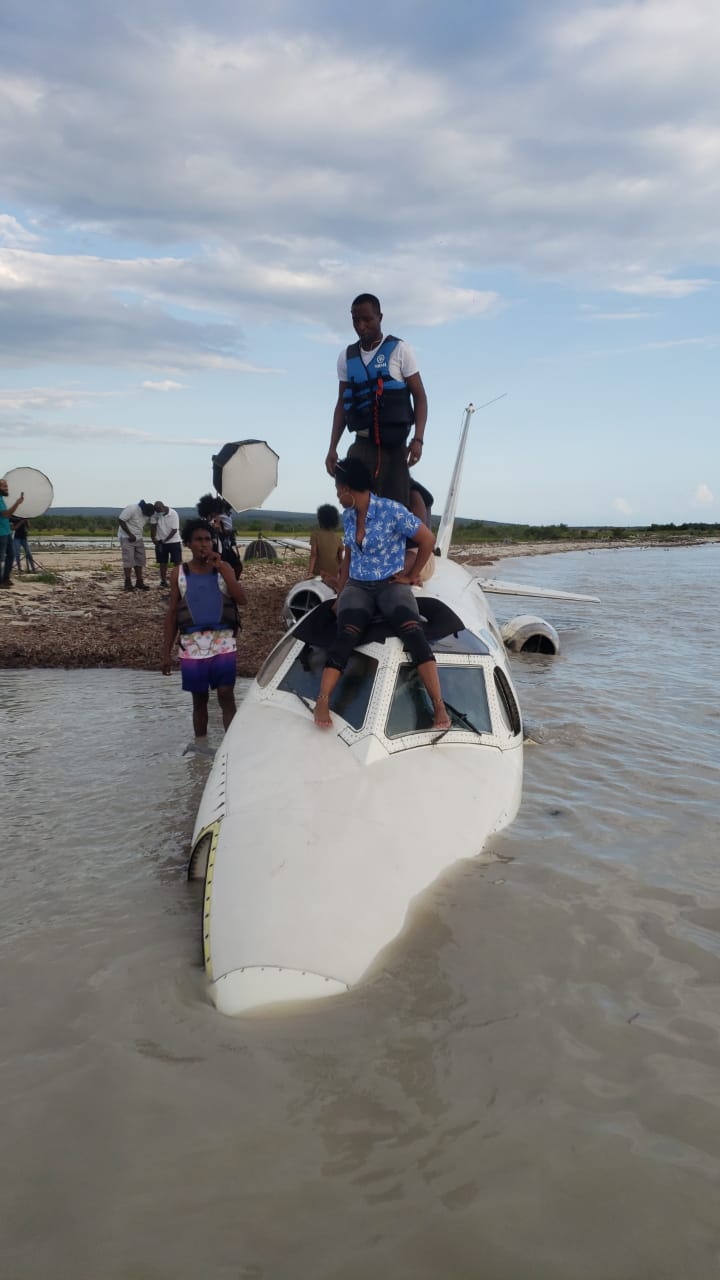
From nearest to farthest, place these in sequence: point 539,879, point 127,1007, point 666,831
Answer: point 127,1007
point 539,879
point 666,831

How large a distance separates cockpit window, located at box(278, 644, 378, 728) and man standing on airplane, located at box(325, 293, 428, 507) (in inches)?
82.8

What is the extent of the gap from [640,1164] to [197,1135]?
5.65 feet

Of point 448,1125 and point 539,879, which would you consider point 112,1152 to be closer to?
point 448,1125

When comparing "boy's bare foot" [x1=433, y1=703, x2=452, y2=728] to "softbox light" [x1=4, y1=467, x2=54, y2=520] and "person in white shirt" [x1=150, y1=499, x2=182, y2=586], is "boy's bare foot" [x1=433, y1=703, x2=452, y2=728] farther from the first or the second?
"softbox light" [x1=4, y1=467, x2=54, y2=520]

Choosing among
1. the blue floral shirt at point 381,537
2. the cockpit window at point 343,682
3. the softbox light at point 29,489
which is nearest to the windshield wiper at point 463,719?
the cockpit window at point 343,682

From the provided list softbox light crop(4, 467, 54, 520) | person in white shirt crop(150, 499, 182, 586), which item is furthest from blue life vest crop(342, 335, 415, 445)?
softbox light crop(4, 467, 54, 520)

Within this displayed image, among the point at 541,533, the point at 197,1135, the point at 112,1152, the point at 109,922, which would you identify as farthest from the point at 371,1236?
the point at 541,533

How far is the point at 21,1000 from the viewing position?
399 centimetres

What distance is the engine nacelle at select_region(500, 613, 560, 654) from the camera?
15000 mm

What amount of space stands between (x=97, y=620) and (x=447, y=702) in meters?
11.5

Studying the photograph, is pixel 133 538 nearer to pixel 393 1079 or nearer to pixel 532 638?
pixel 532 638

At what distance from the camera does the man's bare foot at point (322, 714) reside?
17.5 feet

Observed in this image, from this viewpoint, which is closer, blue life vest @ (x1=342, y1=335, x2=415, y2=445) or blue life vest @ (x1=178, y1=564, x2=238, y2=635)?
blue life vest @ (x1=342, y1=335, x2=415, y2=445)

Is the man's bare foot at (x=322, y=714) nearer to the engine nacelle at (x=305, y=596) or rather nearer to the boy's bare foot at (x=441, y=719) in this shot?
the boy's bare foot at (x=441, y=719)
